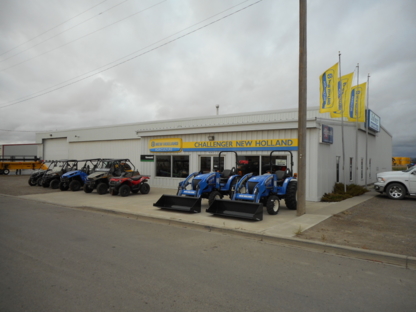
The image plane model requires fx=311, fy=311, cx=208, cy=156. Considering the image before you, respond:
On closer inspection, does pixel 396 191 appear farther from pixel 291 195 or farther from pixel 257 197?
pixel 257 197

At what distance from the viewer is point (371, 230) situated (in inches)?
325

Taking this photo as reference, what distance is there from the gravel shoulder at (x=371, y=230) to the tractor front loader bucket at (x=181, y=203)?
3.89 meters

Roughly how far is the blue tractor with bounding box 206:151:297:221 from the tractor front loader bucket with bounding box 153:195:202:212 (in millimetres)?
613

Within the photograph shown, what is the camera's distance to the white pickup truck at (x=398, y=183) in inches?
579

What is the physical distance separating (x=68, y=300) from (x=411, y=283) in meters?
5.09

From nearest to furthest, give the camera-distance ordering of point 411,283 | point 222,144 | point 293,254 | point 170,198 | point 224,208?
point 411,283
point 293,254
point 224,208
point 170,198
point 222,144

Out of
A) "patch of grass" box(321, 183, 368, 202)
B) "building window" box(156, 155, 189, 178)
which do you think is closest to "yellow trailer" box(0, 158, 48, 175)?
"building window" box(156, 155, 189, 178)

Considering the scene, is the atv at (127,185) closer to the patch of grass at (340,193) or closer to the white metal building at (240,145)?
the white metal building at (240,145)

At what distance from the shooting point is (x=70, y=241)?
702cm

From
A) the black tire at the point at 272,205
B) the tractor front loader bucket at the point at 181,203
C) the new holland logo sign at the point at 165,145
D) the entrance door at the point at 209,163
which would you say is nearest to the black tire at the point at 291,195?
the black tire at the point at 272,205

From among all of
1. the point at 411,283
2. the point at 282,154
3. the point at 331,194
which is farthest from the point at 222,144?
the point at 411,283

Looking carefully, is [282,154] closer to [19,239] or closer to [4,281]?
[19,239]

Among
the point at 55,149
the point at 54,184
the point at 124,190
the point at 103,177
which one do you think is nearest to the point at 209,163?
the point at 124,190

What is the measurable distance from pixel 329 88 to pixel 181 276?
12397 millimetres
